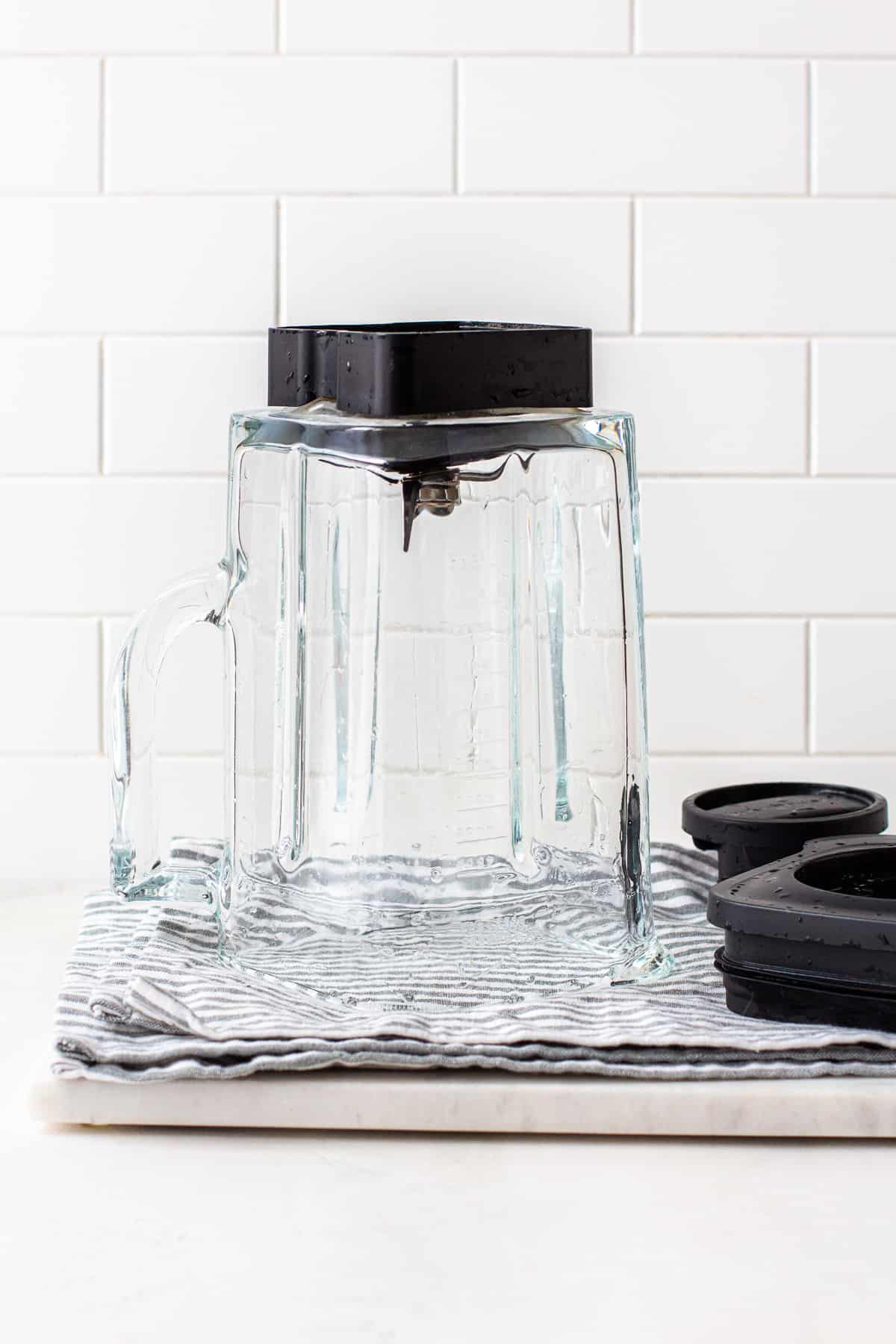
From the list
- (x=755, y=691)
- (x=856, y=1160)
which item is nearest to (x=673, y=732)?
(x=755, y=691)

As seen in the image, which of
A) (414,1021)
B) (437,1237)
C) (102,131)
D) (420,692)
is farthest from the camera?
(102,131)

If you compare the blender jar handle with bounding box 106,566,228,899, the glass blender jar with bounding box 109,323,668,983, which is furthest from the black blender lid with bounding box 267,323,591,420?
the blender jar handle with bounding box 106,566,228,899

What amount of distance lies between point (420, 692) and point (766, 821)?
7.6 inches

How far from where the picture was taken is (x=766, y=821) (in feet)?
2.48

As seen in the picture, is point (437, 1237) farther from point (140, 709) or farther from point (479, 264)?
point (479, 264)

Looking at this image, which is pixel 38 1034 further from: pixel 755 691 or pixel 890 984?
pixel 755 691

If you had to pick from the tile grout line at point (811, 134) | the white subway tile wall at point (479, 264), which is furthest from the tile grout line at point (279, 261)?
the tile grout line at point (811, 134)

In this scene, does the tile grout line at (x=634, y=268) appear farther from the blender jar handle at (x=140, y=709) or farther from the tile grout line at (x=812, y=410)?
the blender jar handle at (x=140, y=709)

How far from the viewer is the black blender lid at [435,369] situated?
2.10 feet

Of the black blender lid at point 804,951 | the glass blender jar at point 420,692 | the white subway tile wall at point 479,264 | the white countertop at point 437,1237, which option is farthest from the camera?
the white subway tile wall at point 479,264

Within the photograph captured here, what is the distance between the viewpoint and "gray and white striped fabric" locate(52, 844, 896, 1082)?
586 millimetres

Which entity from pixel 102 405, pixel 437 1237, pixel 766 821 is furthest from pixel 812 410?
pixel 437 1237

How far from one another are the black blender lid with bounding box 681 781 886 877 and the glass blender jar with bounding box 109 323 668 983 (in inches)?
2.6

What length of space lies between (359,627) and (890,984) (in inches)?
11.2
